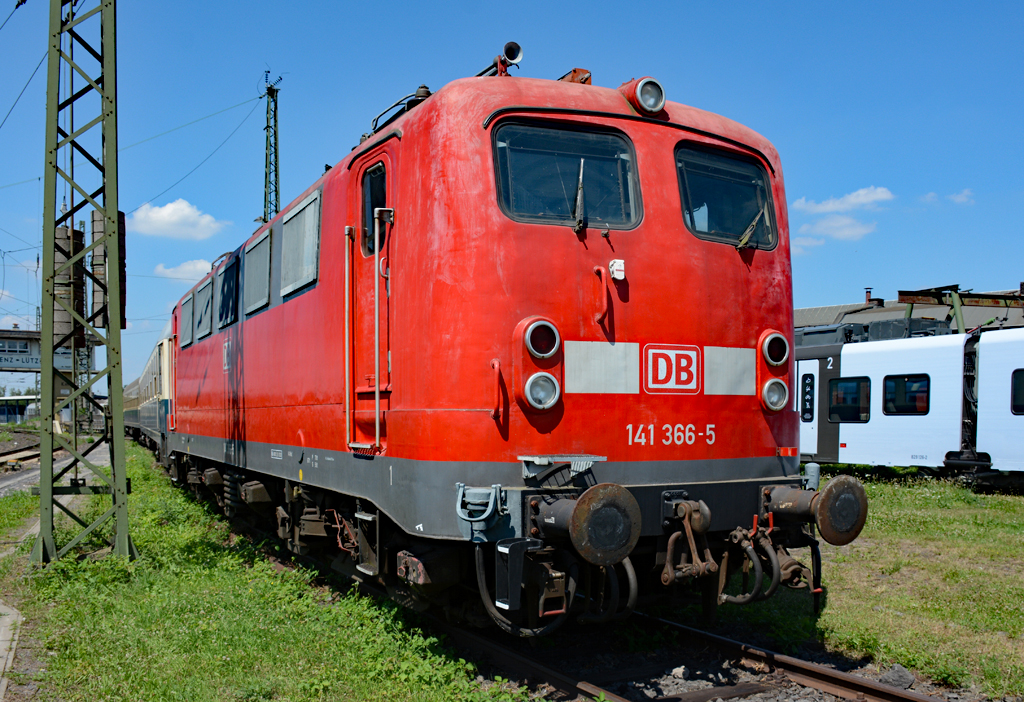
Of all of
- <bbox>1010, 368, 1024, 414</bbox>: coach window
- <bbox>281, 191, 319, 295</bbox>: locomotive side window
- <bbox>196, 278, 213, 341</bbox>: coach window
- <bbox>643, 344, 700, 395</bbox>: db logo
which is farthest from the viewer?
<bbox>1010, 368, 1024, 414</bbox>: coach window

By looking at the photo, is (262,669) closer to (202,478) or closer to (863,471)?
(202,478)

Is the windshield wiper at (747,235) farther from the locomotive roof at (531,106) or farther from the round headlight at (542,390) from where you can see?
the round headlight at (542,390)

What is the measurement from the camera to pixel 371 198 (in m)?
5.91

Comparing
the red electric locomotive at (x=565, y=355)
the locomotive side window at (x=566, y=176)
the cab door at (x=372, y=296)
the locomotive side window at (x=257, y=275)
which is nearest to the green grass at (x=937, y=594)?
the red electric locomotive at (x=565, y=355)

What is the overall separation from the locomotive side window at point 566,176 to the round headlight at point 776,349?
1.27 metres

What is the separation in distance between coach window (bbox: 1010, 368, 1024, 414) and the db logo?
11.3 meters

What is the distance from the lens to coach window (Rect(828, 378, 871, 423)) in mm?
16562

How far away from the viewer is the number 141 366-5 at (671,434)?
5125 mm

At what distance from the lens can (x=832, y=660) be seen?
5.86 metres

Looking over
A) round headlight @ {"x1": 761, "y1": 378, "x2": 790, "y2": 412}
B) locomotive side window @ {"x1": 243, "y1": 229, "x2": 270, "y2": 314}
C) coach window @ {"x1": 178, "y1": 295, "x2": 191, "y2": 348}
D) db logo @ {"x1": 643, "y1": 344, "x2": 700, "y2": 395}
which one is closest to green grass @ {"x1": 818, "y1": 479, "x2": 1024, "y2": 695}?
round headlight @ {"x1": 761, "y1": 378, "x2": 790, "y2": 412}

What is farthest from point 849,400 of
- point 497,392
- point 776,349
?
point 497,392

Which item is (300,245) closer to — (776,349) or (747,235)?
(747,235)

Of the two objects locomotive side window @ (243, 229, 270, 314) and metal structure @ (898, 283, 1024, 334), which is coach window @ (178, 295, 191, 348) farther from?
metal structure @ (898, 283, 1024, 334)

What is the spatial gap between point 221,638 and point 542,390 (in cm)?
320
